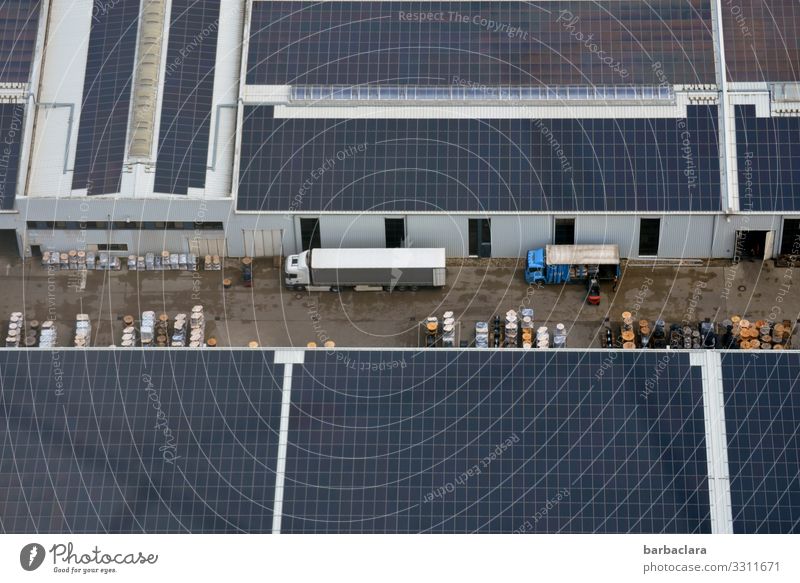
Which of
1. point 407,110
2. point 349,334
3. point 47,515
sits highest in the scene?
point 407,110

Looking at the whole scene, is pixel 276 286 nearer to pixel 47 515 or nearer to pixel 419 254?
pixel 419 254

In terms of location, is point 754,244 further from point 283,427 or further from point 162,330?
point 162,330

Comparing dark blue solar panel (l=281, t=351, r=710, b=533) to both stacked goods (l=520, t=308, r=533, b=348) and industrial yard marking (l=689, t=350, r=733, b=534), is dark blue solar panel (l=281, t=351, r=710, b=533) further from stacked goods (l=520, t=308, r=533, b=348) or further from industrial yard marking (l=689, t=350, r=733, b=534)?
stacked goods (l=520, t=308, r=533, b=348)

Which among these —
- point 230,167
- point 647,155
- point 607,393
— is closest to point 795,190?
point 647,155

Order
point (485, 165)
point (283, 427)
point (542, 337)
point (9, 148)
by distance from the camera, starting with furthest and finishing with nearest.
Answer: point (9, 148)
point (485, 165)
point (542, 337)
point (283, 427)

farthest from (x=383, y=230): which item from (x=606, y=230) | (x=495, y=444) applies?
(x=495, y=444)

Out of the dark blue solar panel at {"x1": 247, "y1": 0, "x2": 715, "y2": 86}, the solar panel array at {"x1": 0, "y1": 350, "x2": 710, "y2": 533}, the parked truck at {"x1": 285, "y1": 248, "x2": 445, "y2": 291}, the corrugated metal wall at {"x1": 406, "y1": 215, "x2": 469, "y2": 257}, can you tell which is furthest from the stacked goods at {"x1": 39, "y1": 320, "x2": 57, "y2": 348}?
the corrugated metal wall at {"x1": 406, "y1": 215, "x2": 469, "y2": 257}
